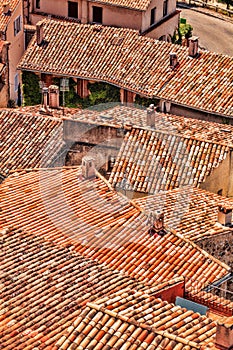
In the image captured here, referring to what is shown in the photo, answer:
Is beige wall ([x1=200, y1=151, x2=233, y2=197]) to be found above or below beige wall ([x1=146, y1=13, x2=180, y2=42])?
below

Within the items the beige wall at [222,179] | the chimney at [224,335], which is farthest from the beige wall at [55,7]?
the chimney at [224,335]

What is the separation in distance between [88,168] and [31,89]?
18163 millimetres

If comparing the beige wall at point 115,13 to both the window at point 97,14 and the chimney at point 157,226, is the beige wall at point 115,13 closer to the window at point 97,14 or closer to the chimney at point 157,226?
the window at point 97,14

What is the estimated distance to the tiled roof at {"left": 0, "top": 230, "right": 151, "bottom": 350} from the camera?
25.7 metres

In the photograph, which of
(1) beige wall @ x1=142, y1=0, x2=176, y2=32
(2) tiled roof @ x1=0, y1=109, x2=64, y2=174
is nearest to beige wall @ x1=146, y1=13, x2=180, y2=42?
(1) beige wall @ x1=142, y1=0, x2=176, y2=32

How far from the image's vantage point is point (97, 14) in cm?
6378

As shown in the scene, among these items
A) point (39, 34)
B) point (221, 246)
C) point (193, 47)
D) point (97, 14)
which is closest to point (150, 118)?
point (193, 47)

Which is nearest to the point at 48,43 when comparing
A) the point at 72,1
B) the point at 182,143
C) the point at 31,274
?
the point at 72,1

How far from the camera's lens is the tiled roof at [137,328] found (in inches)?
960

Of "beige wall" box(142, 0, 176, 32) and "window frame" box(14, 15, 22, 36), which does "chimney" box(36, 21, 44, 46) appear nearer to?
"window frame" box(14, 15, 22, 36)

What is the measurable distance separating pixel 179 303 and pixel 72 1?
1528 inches

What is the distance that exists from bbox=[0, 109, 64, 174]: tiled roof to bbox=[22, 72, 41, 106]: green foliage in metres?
9.73

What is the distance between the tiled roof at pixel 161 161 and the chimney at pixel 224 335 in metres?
16.3

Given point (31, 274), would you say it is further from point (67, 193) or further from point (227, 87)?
Result: point (227, 87)
